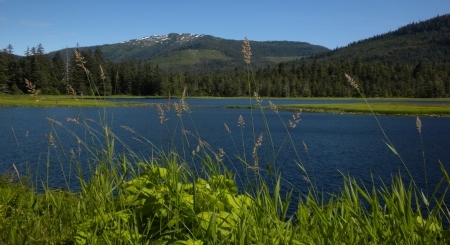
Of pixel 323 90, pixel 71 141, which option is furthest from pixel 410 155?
pixel 323 90

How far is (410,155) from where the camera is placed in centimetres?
2595

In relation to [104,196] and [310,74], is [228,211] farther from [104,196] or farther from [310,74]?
[310,74]

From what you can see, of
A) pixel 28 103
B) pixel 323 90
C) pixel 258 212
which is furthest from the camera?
pixel 323 90

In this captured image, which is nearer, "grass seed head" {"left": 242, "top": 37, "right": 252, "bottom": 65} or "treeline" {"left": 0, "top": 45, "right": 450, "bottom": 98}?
"grass seed head" {"left": 242, "top": 37, "right": 252, "bottom": 65}

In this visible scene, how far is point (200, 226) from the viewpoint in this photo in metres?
3.07

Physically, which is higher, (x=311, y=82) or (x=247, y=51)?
(x=311, y=82)

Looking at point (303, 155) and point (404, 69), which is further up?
point (404, 69)

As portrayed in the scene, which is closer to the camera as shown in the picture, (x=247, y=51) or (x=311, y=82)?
(x=247, y=51)

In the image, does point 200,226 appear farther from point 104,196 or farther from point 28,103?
point 28,103

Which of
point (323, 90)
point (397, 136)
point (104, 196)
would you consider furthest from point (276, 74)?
point (104, 196)

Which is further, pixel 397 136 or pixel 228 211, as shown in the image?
pixel 397 136

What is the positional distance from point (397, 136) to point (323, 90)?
391ft

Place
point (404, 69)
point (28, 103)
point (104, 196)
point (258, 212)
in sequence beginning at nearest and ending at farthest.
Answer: point (258, 212), point (104, 196), point (28, 103), point (404, 69)

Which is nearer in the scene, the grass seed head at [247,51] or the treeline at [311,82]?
the grass seed head at [247,51]
